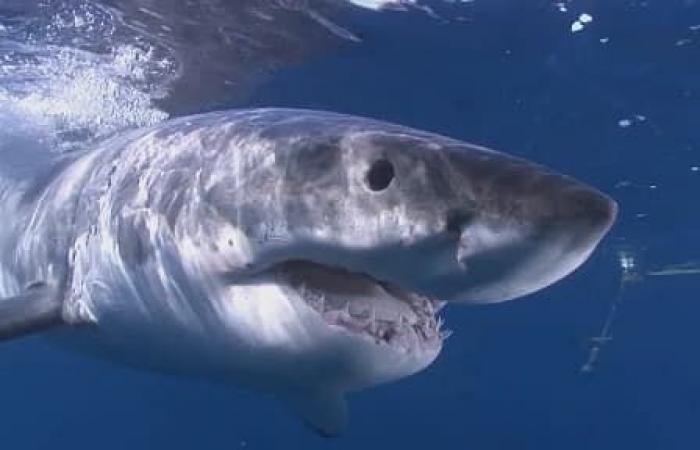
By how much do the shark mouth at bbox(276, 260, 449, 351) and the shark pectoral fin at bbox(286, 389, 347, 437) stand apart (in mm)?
1695

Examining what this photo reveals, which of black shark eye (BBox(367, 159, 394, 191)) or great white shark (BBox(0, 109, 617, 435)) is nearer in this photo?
great white shark (BBox(0, 109, 617, 435))

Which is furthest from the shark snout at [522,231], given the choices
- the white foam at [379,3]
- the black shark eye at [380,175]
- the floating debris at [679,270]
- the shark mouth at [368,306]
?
the floating debris at [679,270]

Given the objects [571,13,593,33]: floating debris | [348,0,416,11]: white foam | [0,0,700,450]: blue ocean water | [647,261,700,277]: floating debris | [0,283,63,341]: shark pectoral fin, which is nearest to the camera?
[0,283,63,341]: shark pectoral fin

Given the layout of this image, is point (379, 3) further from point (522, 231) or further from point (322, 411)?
point (522, 231)

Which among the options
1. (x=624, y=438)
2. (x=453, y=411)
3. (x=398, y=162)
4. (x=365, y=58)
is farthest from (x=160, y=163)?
(x=624, y=438)

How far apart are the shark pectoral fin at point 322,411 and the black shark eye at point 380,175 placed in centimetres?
217

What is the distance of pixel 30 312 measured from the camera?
5012mm

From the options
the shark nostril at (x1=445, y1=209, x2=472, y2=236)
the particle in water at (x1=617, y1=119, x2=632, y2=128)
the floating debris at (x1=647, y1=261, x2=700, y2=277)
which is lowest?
the floating debris at (x1=647, y1=261, x2=700, y2=277)

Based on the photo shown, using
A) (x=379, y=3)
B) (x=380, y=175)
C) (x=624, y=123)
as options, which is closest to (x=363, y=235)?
(x=380, y=175)

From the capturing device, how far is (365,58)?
40.8 ft

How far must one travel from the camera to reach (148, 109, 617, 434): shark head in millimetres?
2871

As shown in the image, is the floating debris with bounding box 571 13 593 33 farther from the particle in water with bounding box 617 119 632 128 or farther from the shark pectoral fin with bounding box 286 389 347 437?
the shark pectoral fin with bounding box 286 389 347 437

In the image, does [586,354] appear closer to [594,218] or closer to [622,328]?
[622,328]

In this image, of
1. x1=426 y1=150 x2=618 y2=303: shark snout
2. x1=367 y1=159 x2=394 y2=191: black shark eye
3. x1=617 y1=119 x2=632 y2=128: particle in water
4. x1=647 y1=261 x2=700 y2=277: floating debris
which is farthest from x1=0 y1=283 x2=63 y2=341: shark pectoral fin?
x1=647 y1=261 x2=700 y2=277: floating debris
